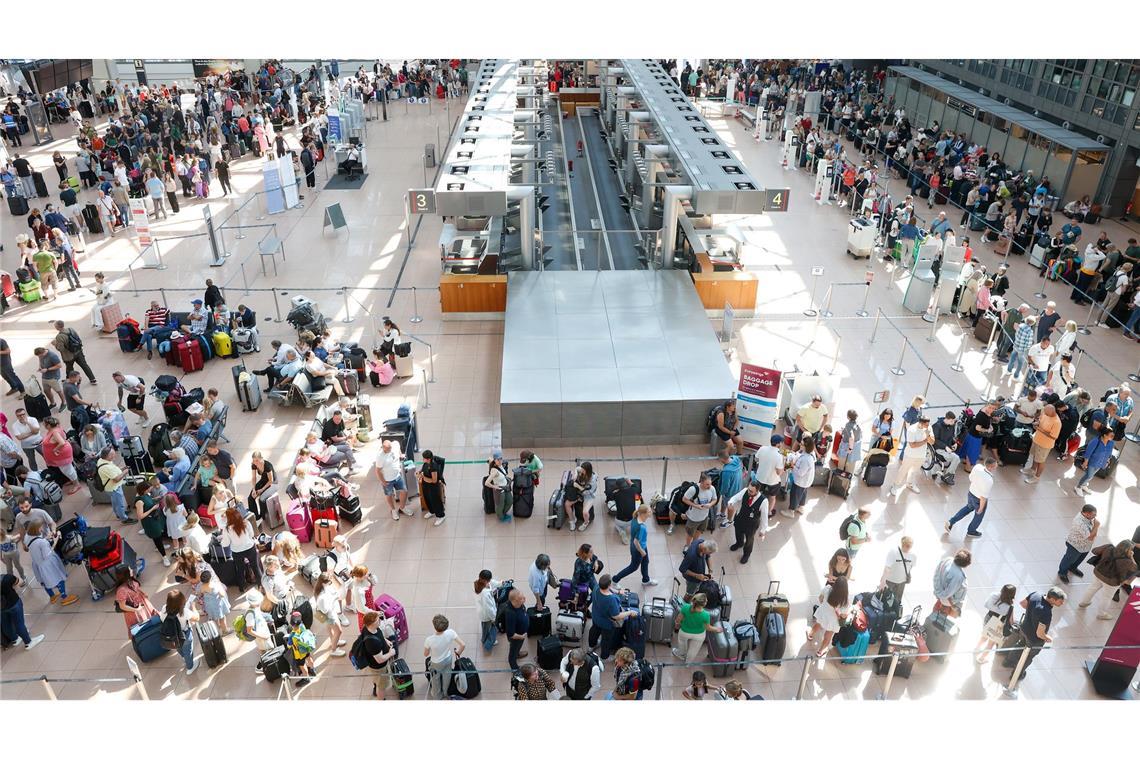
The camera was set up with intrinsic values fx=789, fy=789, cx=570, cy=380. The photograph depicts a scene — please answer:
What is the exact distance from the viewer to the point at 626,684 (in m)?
7.56

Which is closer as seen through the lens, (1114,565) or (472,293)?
(1114,565)

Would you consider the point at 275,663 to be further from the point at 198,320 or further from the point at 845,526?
the point at 198,320

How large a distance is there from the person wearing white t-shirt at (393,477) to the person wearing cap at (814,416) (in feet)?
19.1

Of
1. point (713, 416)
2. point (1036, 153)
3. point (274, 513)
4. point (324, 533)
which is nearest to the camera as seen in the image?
point (324, 533)

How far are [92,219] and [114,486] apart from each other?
13.0m

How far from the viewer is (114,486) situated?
35.1 feet

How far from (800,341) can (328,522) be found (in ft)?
31.7

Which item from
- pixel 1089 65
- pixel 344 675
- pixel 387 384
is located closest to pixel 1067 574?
pixel 344 675

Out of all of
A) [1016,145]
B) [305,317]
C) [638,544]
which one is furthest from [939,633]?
[1016,145]

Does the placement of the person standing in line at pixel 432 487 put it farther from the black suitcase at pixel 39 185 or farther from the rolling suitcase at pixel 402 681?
the black suitcase at pixel 39 185

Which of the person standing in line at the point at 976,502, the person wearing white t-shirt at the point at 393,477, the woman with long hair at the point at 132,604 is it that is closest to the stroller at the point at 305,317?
the person wearing white t-shirt at the point at 393,477

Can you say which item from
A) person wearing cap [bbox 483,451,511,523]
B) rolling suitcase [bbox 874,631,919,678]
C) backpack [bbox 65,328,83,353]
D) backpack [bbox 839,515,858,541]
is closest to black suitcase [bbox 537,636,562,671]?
person wearing cap [bbox 483,451,511,523]

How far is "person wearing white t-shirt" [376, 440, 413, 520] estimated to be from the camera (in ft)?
34.7

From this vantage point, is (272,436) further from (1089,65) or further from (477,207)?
(1089,65)
